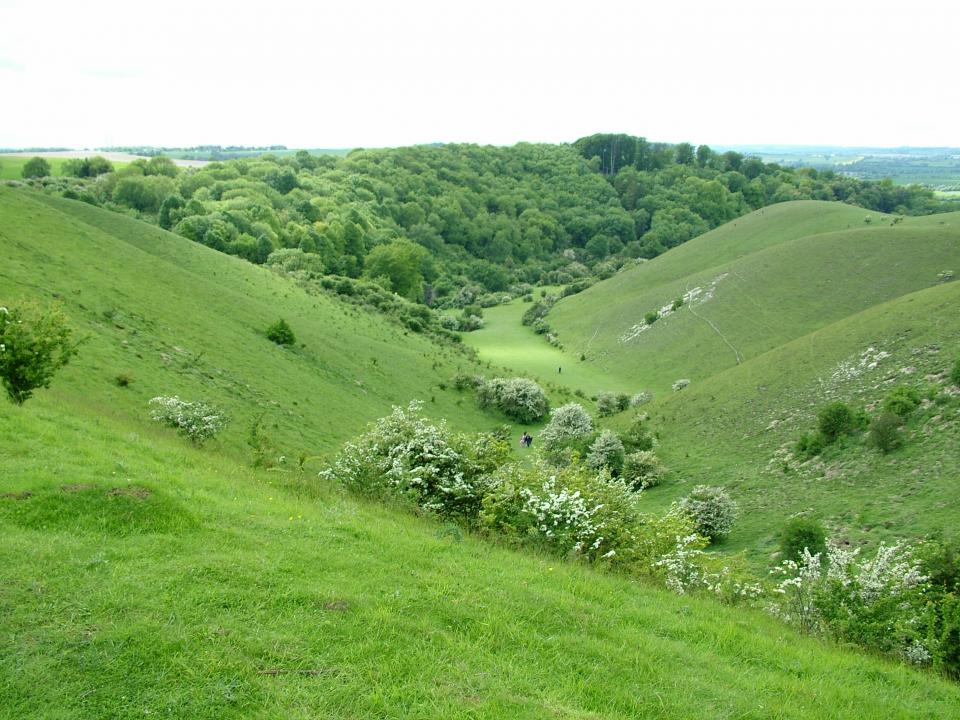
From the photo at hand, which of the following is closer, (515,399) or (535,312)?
(515,399)

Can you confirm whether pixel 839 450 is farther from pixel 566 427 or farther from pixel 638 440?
pixel 566 427

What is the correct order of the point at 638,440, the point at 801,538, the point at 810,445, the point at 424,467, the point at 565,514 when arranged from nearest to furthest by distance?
the point at 565,514 → the point at 424,467 → the point at 801,538 → the point at 810,445 → the point at 638,440

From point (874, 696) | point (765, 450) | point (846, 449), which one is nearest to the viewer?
point (874, 696)

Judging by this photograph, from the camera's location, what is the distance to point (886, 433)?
81.6ft

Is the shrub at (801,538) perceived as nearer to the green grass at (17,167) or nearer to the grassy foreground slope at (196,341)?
the grassy foreground slope at (196,341)

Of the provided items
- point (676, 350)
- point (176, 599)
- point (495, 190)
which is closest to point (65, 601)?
point (176, 599)

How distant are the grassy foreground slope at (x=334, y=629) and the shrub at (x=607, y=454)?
69.3 ft

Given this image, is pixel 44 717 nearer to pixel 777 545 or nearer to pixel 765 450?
pixel 777 545

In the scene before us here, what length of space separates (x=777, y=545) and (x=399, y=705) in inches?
736

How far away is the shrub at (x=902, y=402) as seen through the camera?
84.6ft

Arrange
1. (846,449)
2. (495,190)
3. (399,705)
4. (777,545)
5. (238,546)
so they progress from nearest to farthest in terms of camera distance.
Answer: (399,705)
(238,546)
(777,545)
(846,449)
(495,190)

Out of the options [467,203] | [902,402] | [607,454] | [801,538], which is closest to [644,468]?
[607,454]

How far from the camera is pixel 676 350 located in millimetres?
59875

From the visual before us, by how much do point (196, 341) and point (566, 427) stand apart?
21132 millimetres
